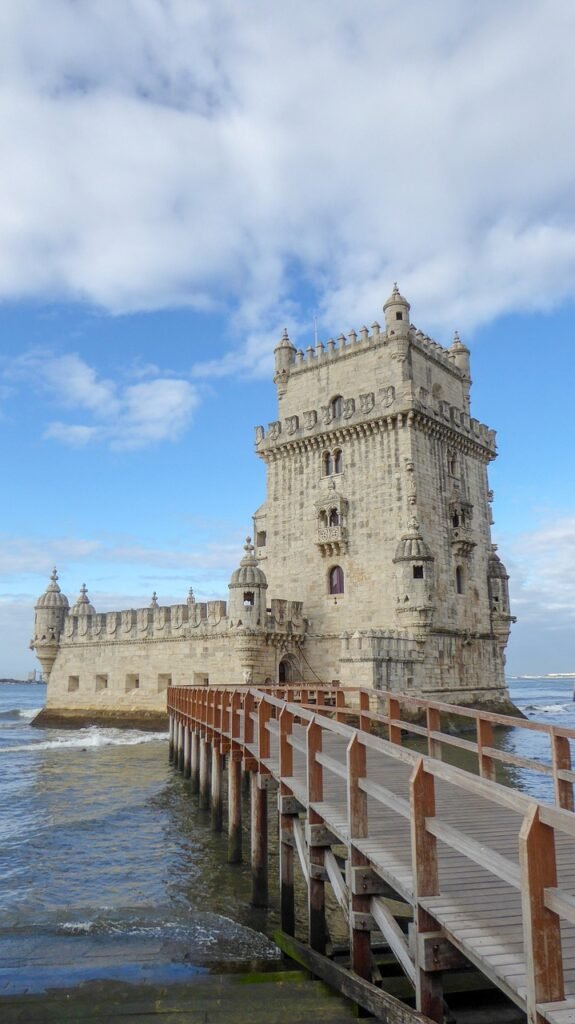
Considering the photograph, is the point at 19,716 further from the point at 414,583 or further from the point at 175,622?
the point at 414,583

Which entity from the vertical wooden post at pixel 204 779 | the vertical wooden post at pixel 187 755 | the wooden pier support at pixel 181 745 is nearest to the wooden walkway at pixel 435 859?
the vertical wooden post at pixel 204 779

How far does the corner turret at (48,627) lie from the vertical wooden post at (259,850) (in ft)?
93.8

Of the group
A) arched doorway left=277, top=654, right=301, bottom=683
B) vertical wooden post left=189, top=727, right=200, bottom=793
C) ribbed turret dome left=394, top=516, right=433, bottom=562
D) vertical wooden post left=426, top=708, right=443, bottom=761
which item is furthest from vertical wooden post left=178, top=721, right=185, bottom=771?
vertical wooden post left=426, top=708, right=443, bottom=761

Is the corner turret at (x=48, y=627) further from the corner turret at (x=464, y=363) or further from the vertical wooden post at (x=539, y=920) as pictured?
the vertical wooden post at (x=539, y=920)

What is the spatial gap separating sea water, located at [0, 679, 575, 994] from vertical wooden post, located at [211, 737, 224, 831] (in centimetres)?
27

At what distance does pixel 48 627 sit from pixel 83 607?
6.83 ft

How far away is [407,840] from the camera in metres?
6.62

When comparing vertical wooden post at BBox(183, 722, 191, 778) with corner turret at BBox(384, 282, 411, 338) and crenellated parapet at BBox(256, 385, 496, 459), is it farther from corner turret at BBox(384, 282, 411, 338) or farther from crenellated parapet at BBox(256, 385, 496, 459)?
corner turret at BBox(384, 282, 411, 338)

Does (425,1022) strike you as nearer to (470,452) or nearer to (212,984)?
(212,984)

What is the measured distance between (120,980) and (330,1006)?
2.30m

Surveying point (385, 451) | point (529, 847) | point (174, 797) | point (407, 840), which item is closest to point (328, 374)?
point (385, 451)

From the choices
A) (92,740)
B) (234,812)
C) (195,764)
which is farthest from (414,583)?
(234,812)

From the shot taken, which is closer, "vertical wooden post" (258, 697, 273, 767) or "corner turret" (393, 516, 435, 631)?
"vertical wooden post" (258, 697, 273, 767)

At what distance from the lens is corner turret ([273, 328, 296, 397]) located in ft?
116
